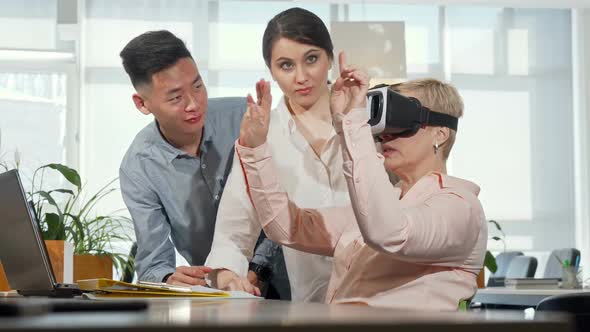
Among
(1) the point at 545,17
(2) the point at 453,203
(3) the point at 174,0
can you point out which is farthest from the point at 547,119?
(2) the point at 453,203

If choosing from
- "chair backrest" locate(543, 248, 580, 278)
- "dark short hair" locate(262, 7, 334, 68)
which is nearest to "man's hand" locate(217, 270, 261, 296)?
"dark short hair" locate(262, 7, 334, 68)

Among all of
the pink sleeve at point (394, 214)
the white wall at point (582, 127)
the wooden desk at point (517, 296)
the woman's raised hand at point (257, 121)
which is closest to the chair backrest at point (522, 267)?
the white wall at point (582, 127)

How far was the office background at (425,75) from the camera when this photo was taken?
28.8ft

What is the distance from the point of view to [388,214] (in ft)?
5.93

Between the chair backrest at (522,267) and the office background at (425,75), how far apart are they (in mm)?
1946

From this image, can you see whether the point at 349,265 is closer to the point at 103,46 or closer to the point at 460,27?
the point at 103,46

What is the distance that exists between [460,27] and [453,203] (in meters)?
7.99

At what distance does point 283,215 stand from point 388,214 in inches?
21.5

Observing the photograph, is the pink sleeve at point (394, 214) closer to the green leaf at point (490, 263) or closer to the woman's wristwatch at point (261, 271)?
the woman's wristwatch at point (261, 271)

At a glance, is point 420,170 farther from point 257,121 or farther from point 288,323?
point 288,323

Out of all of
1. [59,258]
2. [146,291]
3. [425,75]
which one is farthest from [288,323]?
[425,75]

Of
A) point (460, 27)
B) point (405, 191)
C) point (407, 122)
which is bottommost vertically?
point (405, 191)

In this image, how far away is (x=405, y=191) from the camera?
2.17 metres

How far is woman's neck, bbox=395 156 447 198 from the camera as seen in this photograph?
7.00 feet
